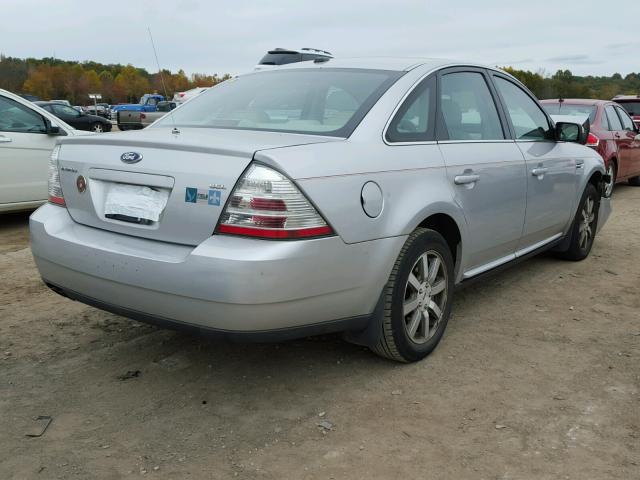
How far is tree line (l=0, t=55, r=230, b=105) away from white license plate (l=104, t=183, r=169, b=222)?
111131 millimetres

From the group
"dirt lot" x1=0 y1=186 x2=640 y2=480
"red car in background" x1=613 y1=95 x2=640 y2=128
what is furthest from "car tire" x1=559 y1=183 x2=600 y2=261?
"red car in background" x1=613 y1=95 x2=640 y2=128

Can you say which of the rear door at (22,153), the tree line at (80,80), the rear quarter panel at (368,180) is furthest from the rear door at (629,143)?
the tree line at (80,80)

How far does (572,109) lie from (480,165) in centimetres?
632

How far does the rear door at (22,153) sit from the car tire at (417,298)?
515 cm

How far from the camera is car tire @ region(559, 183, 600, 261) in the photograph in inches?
211

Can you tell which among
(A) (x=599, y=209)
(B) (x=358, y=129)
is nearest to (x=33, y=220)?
(B) (x=358, y=129)

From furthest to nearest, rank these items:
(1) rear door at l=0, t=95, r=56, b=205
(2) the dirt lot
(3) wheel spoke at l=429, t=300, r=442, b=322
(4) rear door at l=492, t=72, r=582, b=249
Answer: (1) rear door at l=0, t=95, r=56, b=205, (4) rear door at l=492, t=72, r=582, b=249, (3) wheel spoke at l=429, t=300, r=442, b=322, (2) the dirt lot

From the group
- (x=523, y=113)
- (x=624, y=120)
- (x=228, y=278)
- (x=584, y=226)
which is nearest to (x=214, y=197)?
(x=228, y=278)

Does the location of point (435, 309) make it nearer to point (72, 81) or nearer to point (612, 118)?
point (612, 118)

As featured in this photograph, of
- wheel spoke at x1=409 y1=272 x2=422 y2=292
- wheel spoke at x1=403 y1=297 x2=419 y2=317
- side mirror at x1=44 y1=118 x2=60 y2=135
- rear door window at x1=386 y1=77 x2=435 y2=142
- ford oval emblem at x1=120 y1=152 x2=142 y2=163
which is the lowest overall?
wheel spoke at x1=403 y1=297 x2=419 y2=317

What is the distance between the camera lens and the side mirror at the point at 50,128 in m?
7.26

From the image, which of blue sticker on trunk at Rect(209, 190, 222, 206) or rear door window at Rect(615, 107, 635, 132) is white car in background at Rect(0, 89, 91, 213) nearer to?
blue sticker on trunk at Rect(209, 190, 222, 206)

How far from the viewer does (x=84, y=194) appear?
120 inches

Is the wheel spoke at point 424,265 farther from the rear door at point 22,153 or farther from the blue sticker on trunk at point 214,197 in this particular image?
the rear door at point 22,153
